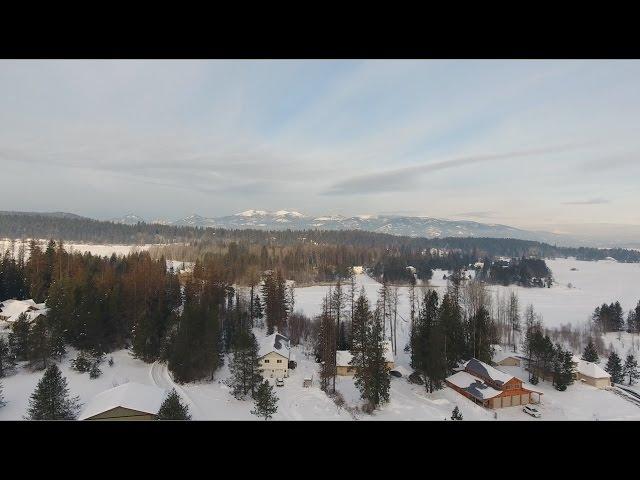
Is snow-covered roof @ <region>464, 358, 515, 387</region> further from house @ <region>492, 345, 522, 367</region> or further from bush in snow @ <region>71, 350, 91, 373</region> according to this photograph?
bush in snow @ <region>71, 350, 91, 373</region>

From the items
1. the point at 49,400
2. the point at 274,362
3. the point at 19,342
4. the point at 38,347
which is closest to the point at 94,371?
the point at 38,347

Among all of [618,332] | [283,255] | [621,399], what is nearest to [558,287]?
[618,332]

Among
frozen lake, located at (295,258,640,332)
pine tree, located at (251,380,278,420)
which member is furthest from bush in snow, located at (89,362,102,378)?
frozen lake, located at (295,258,640,332)

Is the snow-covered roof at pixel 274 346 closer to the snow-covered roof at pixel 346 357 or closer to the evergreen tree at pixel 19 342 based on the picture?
the snow-covered roof at pixel 346 357

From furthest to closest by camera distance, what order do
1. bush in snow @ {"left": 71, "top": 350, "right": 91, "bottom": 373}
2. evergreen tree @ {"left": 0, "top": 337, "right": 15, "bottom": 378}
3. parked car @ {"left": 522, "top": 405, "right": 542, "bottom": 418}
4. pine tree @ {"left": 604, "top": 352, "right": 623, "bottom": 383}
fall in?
1. pine tree @ {"left": 604, "top": 352, "right": 623, "bottom": 383}
2. bush in snow @ {"left": 71, "top": 350, "right": 91, "bottom": 373}
3. evergreen tree @ {"left": 0, "top": 337, "right": 15, "bottom": 378}
4. parked car @ {"left": 522, "top": 405, "right": 542, "bottom": 418}

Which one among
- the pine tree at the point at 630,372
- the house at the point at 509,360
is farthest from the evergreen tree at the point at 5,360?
the pine tree at the point at 630,372

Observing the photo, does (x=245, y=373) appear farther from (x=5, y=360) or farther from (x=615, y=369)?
(x=615, y=369)

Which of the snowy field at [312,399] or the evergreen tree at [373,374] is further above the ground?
the evergreen tree at [373,374]
